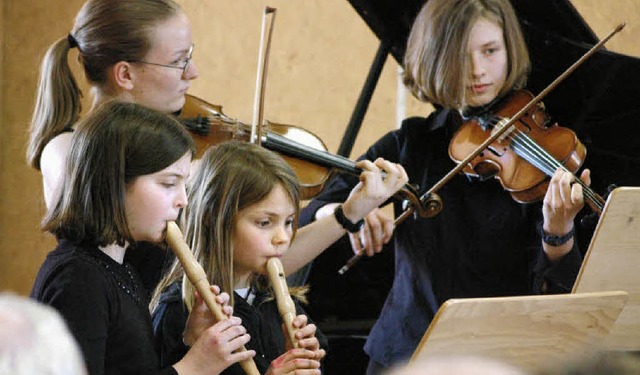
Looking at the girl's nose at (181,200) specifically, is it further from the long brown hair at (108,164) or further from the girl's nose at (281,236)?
the girl's nose at (281,236)

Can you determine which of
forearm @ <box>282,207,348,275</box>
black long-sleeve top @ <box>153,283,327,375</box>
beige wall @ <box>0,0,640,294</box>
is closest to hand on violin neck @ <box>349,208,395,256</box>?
forearm @ <box>282,207,348,275</box>

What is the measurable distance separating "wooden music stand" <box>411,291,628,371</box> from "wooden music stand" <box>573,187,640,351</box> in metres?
0.15

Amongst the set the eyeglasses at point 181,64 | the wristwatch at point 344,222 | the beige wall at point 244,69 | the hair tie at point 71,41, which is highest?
the hair tie at point 71,41

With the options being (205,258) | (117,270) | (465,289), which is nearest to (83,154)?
(117,270)

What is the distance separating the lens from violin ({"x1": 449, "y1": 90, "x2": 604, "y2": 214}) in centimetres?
207

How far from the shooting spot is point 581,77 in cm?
227

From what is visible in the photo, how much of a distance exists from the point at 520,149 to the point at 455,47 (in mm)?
254

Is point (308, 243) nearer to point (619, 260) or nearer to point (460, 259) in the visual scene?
point (460, 259)

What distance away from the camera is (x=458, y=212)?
212cm

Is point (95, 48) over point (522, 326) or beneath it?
over

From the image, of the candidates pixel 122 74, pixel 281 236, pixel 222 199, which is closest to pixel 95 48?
pixel 122 74

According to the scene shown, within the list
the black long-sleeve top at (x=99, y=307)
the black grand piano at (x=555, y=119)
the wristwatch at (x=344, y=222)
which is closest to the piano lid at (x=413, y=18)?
the black grand piano at (x=555, y=119)

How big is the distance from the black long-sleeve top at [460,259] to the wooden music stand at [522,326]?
19.4 inches

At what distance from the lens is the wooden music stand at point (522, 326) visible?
1360 millimetres
